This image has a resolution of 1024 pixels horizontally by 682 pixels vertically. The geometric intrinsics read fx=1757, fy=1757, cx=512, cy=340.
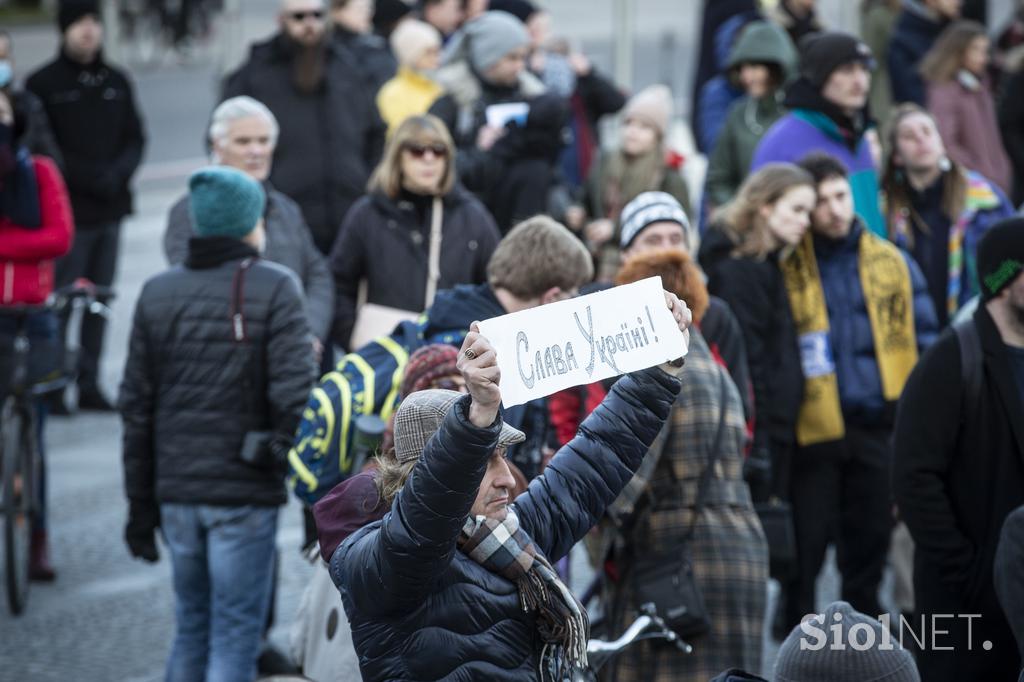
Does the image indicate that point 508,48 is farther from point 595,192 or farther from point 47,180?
point 47,180

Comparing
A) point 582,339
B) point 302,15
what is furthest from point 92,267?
point 582,339

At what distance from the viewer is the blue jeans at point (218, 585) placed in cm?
612

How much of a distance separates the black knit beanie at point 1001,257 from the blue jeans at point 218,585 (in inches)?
102

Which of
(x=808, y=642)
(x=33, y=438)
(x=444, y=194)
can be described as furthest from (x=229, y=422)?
(x=808, y=642)

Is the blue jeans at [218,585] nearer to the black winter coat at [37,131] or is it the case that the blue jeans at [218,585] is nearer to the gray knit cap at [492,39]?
the gray knit cap at [492,39]

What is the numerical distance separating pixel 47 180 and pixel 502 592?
4985 mm

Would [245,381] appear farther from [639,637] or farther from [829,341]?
[829,341]

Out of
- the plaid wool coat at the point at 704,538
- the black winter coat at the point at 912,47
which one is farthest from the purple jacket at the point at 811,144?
the black winter coat at the point at 912,47

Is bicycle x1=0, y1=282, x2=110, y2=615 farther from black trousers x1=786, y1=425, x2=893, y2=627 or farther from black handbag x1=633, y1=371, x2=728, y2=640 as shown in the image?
black trousers x1=786, y1=425, x2=893, y2=627

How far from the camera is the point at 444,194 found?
24.6ft

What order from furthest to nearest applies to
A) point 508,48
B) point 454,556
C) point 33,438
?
point 508,48 → point 33,438 → point 454,556

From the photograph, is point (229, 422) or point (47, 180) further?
point (47, 180)

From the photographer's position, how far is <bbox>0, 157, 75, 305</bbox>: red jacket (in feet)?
26.7

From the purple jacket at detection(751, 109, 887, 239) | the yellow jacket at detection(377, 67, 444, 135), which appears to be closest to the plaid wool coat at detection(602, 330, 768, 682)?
the purple jacket at detection(751, 109, 887, 239)
